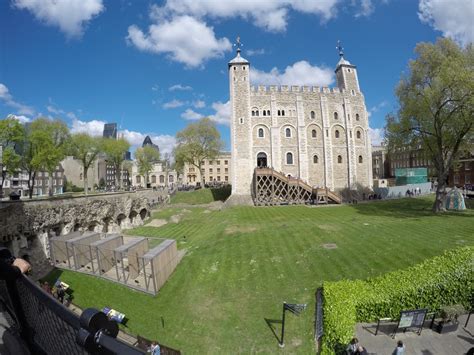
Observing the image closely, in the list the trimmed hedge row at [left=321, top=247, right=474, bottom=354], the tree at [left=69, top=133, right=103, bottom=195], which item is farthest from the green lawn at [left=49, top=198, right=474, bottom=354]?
the tree at [left=69, top=133, right=103, bottom=195]

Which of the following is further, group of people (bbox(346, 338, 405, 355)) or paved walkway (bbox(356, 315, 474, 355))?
paved walkway (bbox(356, 315, 474, 355))

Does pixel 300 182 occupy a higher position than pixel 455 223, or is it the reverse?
pixel 300 182

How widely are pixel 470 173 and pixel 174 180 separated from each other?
Result: 79155 mm

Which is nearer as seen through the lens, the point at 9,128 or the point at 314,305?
the point at 314,305

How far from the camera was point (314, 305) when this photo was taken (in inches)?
488

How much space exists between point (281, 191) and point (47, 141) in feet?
104

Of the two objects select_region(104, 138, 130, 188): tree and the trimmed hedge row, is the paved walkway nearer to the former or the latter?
the trimmed hedge row

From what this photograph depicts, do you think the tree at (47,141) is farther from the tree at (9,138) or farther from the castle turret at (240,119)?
the castle turret at (240,119)

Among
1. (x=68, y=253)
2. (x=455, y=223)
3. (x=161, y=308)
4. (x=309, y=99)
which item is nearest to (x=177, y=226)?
(x=68, y=253)

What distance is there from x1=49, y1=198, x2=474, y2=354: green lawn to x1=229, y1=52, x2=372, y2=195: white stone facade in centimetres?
2076

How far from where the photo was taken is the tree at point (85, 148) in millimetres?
42219

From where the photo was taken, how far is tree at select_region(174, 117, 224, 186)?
177 ft

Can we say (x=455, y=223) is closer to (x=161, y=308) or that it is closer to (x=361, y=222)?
(x=361, y=222)

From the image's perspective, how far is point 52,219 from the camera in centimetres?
2352
